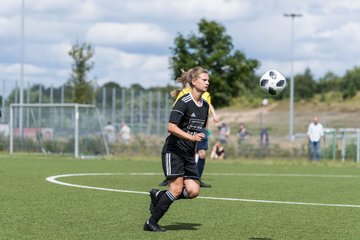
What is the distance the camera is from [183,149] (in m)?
8.90

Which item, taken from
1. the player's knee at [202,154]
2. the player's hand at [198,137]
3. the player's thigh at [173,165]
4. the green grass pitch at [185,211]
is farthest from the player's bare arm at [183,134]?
the player's knee at [202,154]

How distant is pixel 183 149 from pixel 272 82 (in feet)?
4.73

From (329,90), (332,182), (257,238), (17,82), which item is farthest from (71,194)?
(329,90)

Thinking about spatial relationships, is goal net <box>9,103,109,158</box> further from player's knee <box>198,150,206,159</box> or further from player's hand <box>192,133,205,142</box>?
player's hand <box>192,133,205,142</box>

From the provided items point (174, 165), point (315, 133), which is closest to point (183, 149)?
point (174, 165)

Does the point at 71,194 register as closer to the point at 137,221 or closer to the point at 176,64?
the point at 137,221

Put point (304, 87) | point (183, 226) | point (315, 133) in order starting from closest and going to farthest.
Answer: point (183, 226), point (315, 133), point (304, 87)

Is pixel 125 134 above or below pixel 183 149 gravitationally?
below

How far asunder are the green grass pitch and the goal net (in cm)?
1422

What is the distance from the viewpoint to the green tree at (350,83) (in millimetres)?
86875

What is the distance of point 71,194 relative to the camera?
12992 millimetres

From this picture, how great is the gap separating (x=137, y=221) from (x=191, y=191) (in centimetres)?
108

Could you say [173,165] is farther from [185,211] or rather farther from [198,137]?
[185,211]

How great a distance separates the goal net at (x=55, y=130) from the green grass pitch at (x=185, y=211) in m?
14.2
